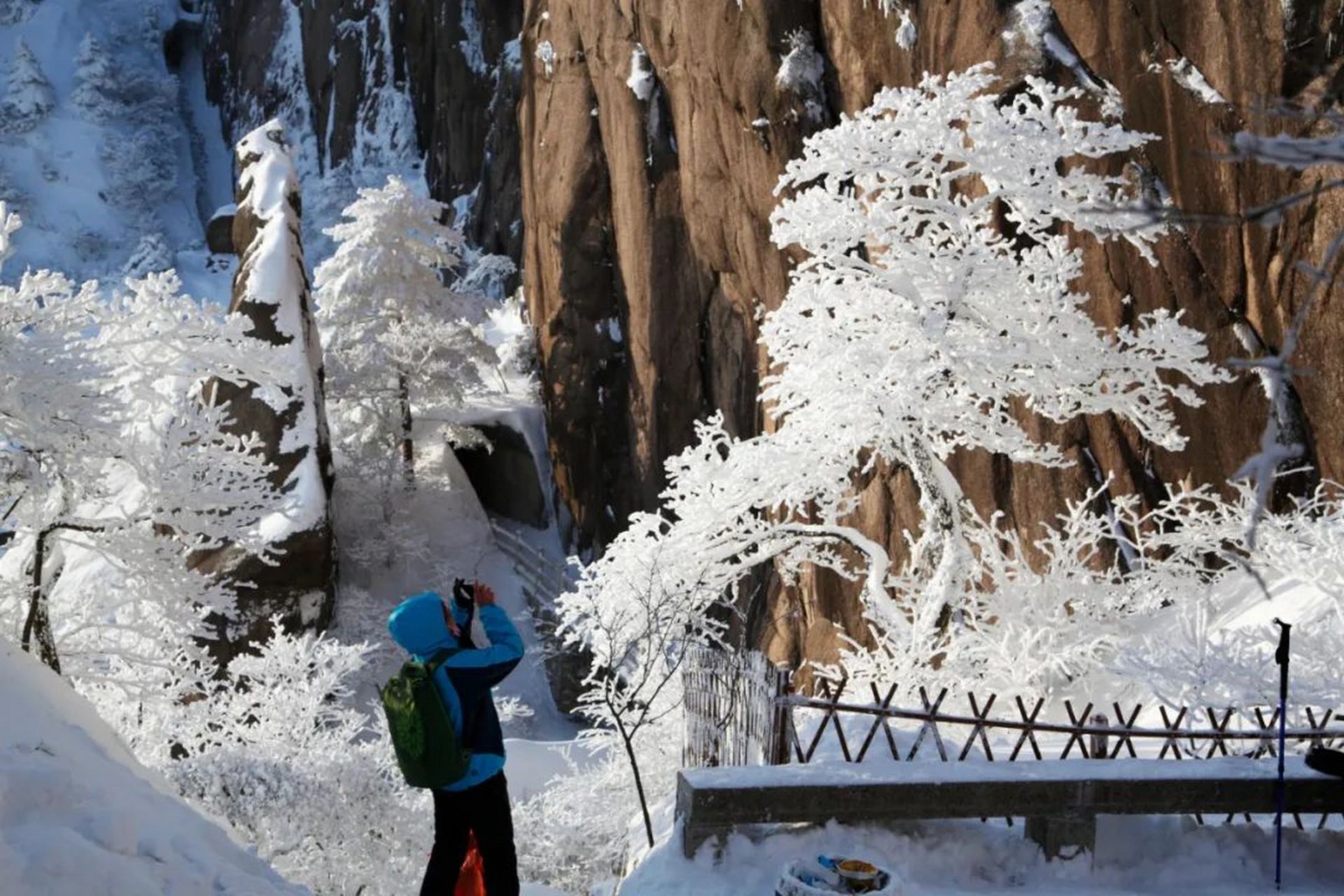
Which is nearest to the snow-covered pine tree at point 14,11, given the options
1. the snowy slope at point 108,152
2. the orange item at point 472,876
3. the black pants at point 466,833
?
the snowy slope at point 108,152

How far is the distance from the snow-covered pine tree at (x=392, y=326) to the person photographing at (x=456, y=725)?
22.4m

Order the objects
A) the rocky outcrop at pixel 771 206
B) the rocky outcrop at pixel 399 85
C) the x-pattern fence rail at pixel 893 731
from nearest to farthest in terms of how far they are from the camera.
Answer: the x-pattern fence rail at pixel 893 731
the rocky outcrop at pixel 771 206
the rocky outcrop at pixel 399 85

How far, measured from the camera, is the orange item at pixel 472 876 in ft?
15.6

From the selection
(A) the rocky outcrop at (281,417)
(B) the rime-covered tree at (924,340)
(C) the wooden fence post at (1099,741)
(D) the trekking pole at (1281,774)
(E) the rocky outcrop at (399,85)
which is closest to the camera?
(D) the trekking pole at (1281,774)

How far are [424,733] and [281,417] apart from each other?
20.6 metres

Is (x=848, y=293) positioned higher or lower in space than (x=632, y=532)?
higher

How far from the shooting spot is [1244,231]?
1311 cm

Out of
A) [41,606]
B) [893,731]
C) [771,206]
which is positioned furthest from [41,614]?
[771,206]

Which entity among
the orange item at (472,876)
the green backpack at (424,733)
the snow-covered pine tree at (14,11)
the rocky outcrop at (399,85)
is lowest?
the orange item at (472,876)

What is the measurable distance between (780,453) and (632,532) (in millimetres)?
1834

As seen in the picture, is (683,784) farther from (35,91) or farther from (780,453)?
(35,91)

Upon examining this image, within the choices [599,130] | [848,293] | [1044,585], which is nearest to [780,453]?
[848,293]

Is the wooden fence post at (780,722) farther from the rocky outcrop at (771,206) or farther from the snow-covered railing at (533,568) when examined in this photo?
the snow-covered railing at (533,568)

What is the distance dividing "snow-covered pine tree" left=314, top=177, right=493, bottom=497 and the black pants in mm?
22488
